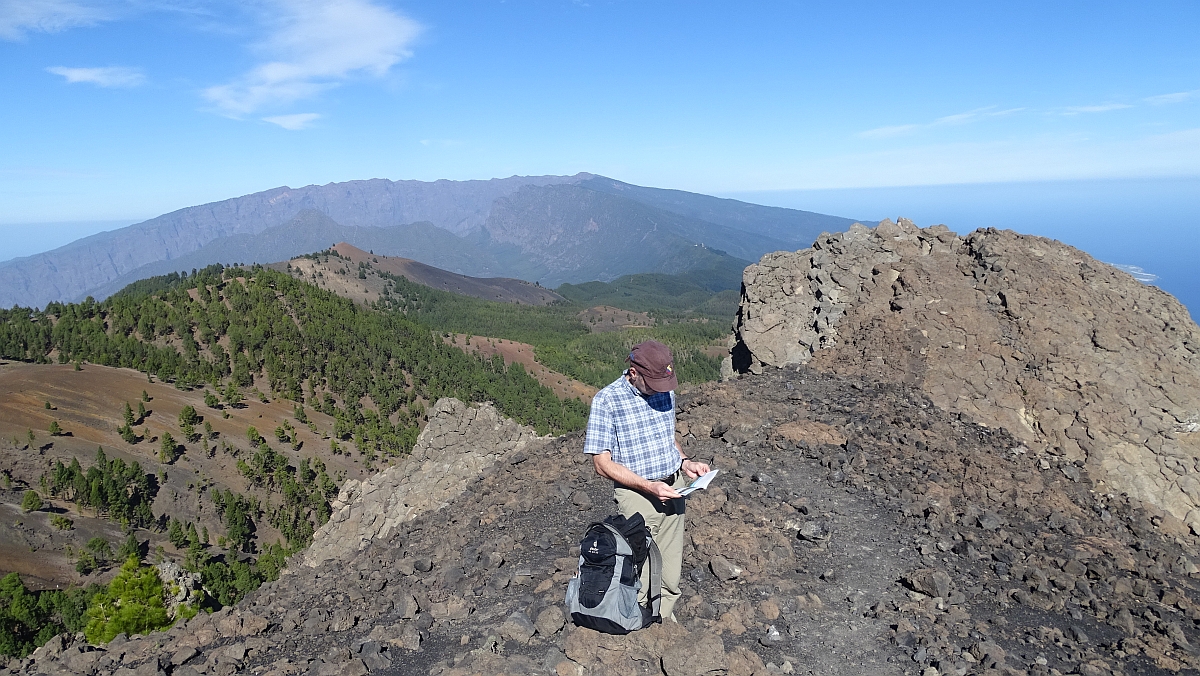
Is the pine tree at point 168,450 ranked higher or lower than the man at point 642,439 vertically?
lower

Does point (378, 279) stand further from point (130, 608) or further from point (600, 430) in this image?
point (600, 430)

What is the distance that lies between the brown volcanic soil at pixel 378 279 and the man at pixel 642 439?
110m

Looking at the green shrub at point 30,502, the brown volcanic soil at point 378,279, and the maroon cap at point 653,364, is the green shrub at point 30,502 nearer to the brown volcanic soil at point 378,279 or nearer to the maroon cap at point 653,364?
the maroon cap at point 653,364

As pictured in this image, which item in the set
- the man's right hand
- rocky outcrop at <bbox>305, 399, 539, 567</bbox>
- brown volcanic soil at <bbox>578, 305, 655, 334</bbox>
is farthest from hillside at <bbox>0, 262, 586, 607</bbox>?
brown volcanic soil at <bbox>578, 305, 655, 334</bbox>

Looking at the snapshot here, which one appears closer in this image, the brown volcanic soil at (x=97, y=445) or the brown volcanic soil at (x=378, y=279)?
the brown volcanic soil at (x=97, y=445)

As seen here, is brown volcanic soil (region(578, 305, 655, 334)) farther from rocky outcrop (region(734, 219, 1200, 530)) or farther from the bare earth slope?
rocky outcrop (region(734, 219, 1200, 530))

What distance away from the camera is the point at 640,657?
5027mm

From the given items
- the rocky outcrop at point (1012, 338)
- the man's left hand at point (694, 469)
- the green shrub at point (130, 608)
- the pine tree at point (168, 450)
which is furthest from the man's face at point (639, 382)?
the pine tree at point (168, 450)

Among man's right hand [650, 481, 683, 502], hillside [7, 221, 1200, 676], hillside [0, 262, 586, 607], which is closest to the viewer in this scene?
man's right hand [650, 481, 683, 502]

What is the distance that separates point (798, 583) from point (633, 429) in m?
2.95

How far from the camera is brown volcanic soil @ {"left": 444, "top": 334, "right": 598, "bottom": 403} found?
6794cm

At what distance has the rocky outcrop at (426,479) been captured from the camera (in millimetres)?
12539

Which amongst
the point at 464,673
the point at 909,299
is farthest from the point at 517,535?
the point at 909,299

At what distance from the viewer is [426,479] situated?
44.0 ft
